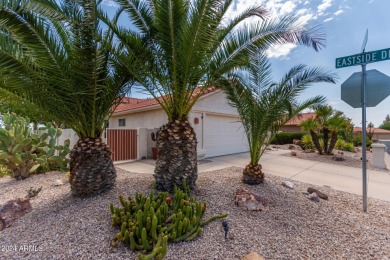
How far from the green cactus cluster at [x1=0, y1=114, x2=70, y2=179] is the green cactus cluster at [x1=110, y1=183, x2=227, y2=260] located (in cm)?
434

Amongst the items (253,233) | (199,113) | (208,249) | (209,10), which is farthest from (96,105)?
(199,113)

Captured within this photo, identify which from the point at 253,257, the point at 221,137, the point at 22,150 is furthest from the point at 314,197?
the point at 22,150

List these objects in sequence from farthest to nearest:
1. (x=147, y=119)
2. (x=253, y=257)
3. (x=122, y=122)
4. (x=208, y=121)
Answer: (x=122, y=122), (x=147, y=119), (x=208, y=121), (x=253, y=257)

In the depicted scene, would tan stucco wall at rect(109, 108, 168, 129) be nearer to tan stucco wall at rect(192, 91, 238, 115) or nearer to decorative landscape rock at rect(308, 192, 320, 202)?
tan stucco wall at rect(192, 91, 238, 115)

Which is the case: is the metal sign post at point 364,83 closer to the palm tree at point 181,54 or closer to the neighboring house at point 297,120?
the palm tree at point 181,54

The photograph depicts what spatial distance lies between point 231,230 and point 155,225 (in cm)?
128

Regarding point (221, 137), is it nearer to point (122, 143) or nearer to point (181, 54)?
point (122, 143)

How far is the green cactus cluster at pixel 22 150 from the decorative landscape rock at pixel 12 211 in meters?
2.30

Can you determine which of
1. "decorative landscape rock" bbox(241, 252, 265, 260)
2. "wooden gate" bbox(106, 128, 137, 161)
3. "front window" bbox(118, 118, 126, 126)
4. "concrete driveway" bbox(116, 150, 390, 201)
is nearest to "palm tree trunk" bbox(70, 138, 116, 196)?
"concrete driveway" bbox(116, 150, 390, 201)

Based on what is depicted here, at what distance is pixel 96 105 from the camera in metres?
4.08

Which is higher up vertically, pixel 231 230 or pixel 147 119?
pixel 147 119

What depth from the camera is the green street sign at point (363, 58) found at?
377cm

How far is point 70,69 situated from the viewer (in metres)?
3.54

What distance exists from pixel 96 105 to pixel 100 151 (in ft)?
3.26
